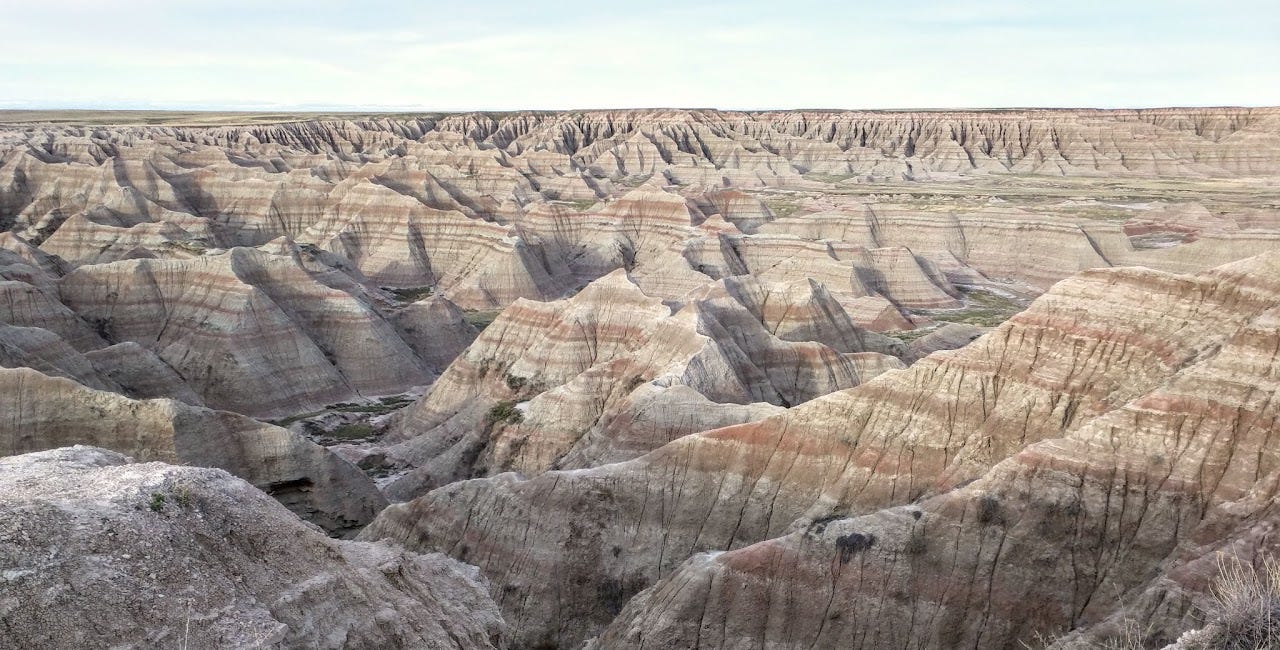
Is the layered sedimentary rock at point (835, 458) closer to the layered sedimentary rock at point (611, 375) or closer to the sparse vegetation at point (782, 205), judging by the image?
the layered sedimentary rock at point (611, 375)

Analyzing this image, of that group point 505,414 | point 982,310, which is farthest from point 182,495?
point 982,310

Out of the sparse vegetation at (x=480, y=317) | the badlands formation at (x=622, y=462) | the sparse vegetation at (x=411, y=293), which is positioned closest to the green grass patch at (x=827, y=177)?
the badlands formation at (x=622, y=462)

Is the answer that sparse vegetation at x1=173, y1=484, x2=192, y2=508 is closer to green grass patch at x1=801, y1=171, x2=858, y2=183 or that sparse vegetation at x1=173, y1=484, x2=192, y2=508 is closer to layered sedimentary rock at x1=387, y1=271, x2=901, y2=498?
layered sedimentary rock at x1=387, y1=271, x2=901, y2=498

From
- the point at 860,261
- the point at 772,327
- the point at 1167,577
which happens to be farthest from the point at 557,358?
the point at 860,261

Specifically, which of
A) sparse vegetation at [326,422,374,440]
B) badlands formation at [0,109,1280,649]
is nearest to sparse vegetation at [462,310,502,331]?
badlands formation at [0,109,1280,649]

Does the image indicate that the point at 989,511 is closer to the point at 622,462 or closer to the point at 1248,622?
the point at 1248,622

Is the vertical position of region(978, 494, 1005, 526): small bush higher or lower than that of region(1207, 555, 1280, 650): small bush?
lower
